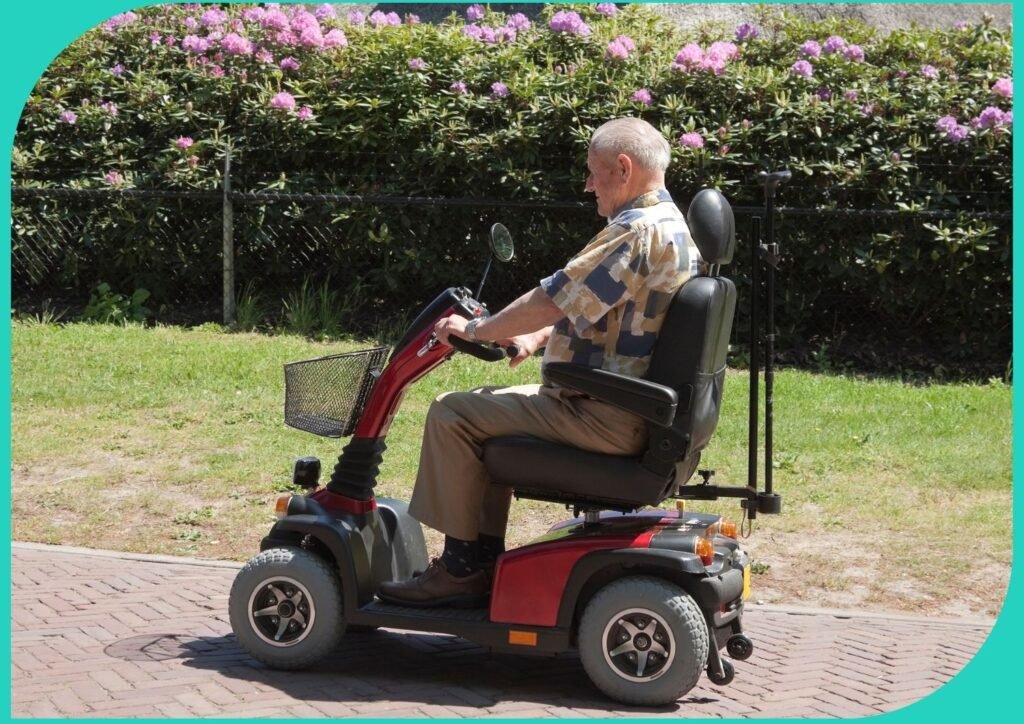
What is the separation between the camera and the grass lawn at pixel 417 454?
6320 mm

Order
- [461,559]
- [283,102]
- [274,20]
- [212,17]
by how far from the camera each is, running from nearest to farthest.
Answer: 1. [461,559]
2. [283,102]
3. [274,20]
4. [212,17]

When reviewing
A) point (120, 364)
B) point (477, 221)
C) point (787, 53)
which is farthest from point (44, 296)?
point (787, 53)

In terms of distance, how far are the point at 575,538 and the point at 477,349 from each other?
700 mm

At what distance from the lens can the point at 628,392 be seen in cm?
431

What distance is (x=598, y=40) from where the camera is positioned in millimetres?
10766

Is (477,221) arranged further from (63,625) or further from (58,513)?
(63,625)

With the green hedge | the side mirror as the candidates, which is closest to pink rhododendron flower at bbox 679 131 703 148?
the green hedge

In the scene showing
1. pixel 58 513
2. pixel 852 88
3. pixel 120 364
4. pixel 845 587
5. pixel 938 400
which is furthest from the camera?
pixel 852 88

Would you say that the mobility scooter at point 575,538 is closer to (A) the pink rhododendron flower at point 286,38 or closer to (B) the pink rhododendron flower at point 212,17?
(A) the pink rhododendron flower at point 286,38

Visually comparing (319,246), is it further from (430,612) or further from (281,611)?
(430,612)

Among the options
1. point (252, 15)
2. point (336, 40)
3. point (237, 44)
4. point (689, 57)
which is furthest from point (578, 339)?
point (252, 15)

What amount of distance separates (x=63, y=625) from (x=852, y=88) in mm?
7007

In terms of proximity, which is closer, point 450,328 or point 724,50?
point 450,328

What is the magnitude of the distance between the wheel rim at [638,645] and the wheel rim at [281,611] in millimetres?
1031
